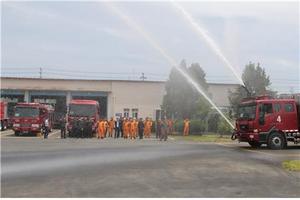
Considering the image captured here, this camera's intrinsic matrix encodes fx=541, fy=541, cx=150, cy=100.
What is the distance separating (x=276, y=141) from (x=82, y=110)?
18109 mm

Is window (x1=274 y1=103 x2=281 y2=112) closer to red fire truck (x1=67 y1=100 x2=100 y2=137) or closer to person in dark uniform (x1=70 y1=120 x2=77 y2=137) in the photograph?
red fire truck (x1=67 y1=100 x2=100 y2=137)

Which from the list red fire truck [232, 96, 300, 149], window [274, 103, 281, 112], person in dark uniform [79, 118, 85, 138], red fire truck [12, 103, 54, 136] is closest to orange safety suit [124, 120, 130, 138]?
person in dark uniform [79, 118, 85, 138]

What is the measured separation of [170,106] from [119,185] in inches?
1782

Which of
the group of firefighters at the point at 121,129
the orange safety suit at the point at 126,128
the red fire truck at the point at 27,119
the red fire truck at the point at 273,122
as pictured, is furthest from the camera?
the red fire truck at the point at 27,119

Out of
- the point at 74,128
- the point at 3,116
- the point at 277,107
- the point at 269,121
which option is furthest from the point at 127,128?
the point at 277,107

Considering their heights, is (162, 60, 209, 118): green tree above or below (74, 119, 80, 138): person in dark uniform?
above

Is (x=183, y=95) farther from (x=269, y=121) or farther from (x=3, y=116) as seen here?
(x=269, y=121)

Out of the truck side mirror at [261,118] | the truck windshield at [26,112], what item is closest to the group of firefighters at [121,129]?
the truck windshield at [26,112]

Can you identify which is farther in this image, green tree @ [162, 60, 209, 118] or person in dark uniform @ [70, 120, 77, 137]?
green tree @ [162, 60, 209, 118]

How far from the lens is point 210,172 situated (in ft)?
52.2

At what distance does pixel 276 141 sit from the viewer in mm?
28141

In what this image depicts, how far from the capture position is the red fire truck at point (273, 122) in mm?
28203

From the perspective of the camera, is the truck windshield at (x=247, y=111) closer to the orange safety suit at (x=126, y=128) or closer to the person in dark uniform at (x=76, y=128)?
the orange safety suit at (x=126, y=128)

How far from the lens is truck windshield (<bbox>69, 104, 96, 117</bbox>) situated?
136 ft
